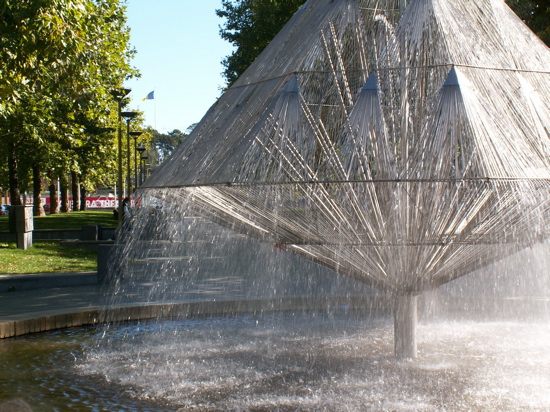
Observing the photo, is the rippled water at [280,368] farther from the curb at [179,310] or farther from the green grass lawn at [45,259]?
the green grass lawn at [45,259]

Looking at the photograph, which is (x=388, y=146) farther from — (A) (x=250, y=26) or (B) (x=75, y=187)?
(B) (x=75, y=187)

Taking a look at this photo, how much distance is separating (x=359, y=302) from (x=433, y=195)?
5.43m

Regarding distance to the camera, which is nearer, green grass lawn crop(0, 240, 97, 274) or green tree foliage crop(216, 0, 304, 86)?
green grass lawn crop(0, 240, 97, 274)

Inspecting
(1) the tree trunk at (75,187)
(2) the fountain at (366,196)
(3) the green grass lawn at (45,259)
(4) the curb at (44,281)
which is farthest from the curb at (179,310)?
(1) the tree trunk at (75,187)

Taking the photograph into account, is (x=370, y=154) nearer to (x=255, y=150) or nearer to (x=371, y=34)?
(x=255, y=150)

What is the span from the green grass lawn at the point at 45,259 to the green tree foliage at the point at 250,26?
1427 cm

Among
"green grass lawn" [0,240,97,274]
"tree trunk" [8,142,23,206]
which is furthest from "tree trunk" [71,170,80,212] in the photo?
"green grass lawn" [0,240,97,274]

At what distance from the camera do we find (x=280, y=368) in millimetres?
7617

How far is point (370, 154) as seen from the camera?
652 cm

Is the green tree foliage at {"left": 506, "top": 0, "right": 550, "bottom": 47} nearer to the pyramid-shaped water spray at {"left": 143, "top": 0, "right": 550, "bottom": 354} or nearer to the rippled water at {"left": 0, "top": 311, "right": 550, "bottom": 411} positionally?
the rippled water at {"left": 0, "top": 311, "right": 550, "bottom": 411}

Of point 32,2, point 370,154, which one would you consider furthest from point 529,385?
point 32,2

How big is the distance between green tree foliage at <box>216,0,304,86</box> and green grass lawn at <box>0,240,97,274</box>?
14272 millimetres

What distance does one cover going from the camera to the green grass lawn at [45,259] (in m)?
16.1

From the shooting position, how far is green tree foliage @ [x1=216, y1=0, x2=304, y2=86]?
31781mm
